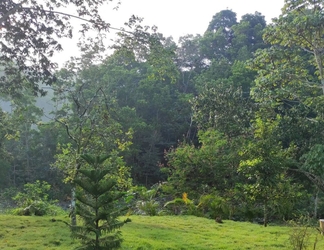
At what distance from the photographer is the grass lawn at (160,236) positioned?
580 centimetres

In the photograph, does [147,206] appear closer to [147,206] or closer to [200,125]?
[147,206]

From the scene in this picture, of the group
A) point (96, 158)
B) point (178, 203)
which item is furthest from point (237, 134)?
point (96, 158)

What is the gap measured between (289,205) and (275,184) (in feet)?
4.31

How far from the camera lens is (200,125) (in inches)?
669

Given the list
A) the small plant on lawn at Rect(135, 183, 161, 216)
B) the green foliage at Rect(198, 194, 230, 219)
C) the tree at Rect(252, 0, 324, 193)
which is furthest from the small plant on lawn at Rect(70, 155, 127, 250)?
the tree at Rect(252, 0, 324, 193)

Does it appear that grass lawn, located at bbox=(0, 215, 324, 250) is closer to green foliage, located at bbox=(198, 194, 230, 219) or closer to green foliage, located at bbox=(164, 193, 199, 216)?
green foliage, located at bbox=(164, 193, 199, 216)

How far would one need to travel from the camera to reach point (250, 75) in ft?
79.4

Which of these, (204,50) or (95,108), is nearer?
(95,108)

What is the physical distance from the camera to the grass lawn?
5.80 metres

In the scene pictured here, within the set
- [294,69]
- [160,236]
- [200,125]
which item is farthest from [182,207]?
[200,125]

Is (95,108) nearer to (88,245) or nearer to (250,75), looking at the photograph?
(88,245)

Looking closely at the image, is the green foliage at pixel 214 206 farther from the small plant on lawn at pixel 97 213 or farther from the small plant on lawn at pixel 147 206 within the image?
the small plant on lawn at pixel 97 213

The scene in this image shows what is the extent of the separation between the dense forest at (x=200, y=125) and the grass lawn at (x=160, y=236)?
1.23m

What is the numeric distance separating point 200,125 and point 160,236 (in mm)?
10582
